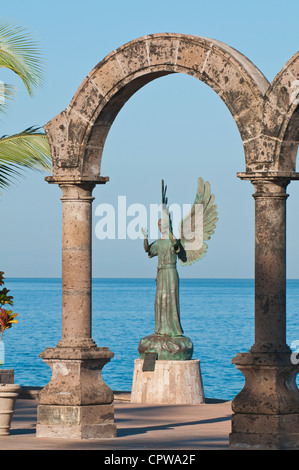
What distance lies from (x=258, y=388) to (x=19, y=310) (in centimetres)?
7550

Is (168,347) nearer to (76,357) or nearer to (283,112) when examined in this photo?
(76,357)

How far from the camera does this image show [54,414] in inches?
490

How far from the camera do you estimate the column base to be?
12.3 meters

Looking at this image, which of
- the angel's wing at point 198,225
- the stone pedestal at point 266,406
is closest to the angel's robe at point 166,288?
the angel's wing at point 198,225

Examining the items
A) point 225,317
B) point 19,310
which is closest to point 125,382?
point 225,317

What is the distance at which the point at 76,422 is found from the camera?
1235cm

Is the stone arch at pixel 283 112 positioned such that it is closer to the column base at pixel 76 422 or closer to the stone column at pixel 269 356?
the stone column at pixel 269 356

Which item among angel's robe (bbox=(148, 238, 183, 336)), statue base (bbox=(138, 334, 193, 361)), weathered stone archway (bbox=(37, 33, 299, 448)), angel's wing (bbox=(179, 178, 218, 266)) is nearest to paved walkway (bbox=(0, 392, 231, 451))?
weathered stone archway (bbox=(37, 33, 299, 448))

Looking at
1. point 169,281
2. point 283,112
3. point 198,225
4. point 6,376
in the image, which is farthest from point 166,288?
point 283,112

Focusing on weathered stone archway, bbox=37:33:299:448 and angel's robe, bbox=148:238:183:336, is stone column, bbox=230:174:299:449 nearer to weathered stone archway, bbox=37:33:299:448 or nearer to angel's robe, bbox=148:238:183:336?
weathered stone archway, bbox=37:33:299:448

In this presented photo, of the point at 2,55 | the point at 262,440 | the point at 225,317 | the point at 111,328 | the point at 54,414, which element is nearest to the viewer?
the point at 262,440

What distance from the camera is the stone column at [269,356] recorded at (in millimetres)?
11320

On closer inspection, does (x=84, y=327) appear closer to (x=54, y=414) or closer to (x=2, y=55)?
(x=54, y=414)

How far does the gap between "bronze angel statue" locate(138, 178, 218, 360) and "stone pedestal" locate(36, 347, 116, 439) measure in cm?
425
